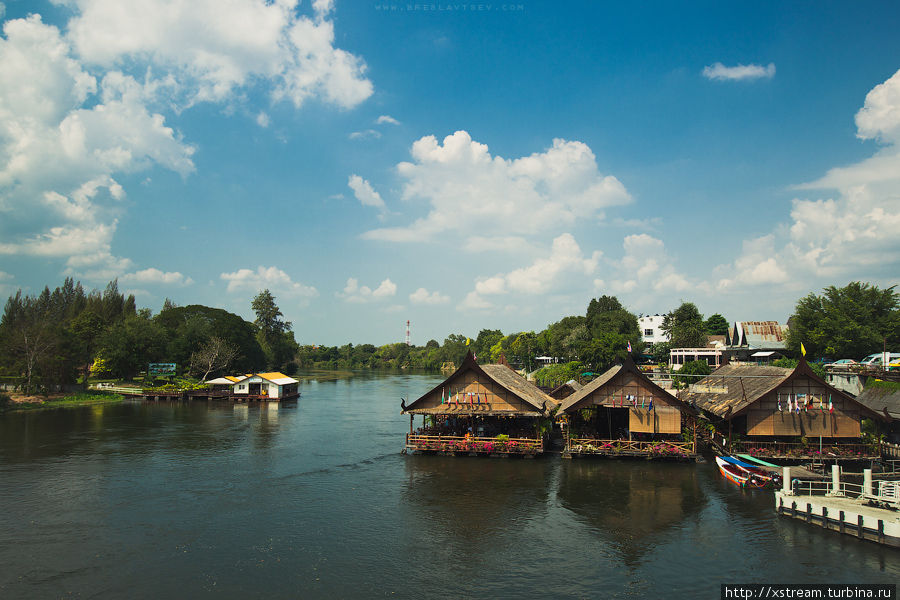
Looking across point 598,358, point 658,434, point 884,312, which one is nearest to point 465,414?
point 658,434

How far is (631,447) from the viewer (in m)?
32.5

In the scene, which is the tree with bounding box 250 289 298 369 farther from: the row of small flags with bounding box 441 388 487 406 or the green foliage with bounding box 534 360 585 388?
the row of small flags with bounding box 441 388 487 406

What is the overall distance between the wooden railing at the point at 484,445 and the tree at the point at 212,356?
68.6m

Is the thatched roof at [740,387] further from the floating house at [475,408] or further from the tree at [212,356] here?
the tree at [212,356]

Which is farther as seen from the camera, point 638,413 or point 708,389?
point 708,389

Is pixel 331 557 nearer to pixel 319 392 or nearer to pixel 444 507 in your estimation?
pixel 444 507

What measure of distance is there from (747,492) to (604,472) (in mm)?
7492

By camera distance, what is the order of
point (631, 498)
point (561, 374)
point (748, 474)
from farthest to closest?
point (561, 374)
point (748, 474)
point (631, 498)

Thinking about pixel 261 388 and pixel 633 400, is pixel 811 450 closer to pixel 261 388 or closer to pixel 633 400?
pixel 633 400

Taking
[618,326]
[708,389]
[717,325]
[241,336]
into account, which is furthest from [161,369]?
[717,325]

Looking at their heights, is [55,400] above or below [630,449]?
below

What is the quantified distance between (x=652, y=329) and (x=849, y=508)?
8931cm

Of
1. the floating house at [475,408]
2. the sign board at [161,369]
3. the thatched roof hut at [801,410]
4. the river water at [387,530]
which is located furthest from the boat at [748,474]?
the sign board at [161,369]

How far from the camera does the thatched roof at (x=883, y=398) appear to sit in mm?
32562
